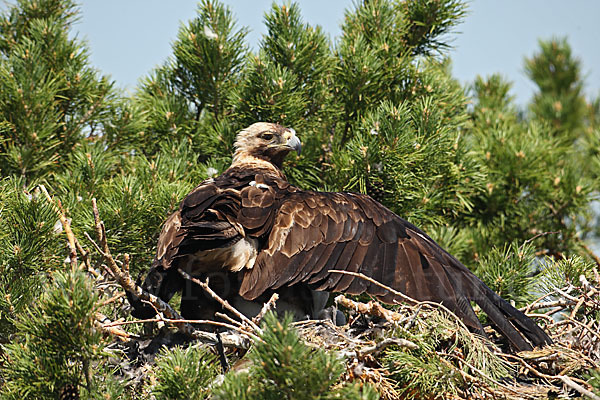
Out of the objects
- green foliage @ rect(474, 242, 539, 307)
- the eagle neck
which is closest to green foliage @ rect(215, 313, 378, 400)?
green foliage @ rect(474, 242, 539, 307)

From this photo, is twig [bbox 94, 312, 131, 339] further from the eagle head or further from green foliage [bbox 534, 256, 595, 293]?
green foliage [bbox 534, 256, 595, 293]

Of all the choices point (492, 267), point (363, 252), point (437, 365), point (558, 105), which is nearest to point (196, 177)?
point (363, 252)

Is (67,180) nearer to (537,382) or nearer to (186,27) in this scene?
(186,27)

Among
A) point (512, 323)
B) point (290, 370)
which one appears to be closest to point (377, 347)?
point (290, 370)

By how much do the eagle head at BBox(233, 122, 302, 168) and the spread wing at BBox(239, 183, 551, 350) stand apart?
110 centimetres

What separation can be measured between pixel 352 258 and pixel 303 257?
249mm

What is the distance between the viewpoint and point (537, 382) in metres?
3.53

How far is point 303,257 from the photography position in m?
3.69

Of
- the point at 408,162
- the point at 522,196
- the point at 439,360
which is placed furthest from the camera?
the point at 522,196

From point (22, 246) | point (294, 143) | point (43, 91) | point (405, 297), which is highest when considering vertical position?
point (43, 91)

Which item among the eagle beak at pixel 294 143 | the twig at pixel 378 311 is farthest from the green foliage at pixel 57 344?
the eagle beak at pixel 294 143

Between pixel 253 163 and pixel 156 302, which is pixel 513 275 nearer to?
pixel 253 163

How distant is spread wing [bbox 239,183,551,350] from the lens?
3660 mm

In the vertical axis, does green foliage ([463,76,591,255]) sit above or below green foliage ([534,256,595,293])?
above
